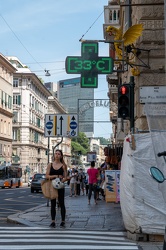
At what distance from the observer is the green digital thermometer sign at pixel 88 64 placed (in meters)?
15.5

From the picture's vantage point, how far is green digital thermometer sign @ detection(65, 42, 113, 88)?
15.5 metres

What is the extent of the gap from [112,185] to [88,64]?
7.02 metres

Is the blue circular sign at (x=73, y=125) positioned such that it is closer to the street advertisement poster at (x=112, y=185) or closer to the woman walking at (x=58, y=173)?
the street advertisement poster at (x=112, y=185)

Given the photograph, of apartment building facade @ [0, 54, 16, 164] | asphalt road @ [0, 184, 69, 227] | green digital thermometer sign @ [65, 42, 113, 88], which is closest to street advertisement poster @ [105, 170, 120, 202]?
asphalt road @ [0, 184, 69, 227]

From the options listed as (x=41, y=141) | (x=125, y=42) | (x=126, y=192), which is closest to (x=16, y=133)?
(x=41, y=141)

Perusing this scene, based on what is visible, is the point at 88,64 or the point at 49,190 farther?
the point at 88,64

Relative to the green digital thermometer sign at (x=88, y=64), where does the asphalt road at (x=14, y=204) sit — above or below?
below

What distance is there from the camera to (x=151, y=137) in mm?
10164

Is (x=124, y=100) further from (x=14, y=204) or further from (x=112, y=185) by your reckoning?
(x=14, y=204)

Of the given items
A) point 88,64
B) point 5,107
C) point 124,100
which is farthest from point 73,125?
point 5,107

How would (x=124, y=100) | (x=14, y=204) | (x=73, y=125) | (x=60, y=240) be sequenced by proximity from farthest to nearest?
(x=14, y=204), (x=73, y=125), (x=124, y=100), (x=60, y=240)

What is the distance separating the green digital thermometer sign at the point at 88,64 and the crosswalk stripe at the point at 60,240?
5.32 meters

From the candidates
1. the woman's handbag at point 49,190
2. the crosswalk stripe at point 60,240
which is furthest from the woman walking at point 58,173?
the crosswalk stripe at point 60,240

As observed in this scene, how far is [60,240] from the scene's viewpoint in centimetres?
991
